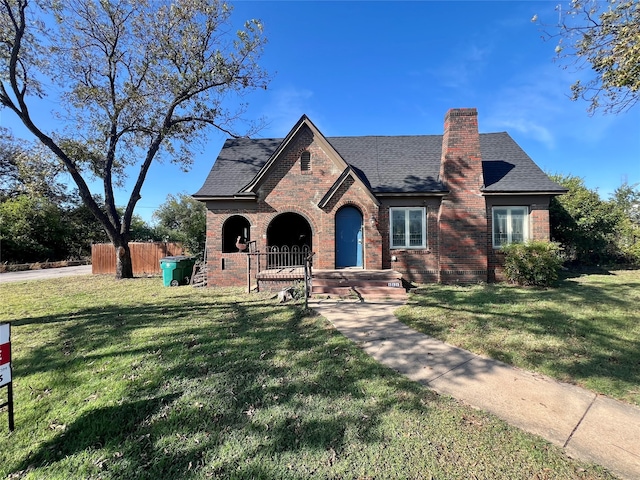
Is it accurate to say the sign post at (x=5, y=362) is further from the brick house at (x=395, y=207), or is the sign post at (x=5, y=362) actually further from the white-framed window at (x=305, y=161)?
the white-framed window at (x=305, y=161)

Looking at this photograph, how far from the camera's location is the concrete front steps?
8906 mm

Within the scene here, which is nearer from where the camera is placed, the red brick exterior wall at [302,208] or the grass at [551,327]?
the grass at [551,327]

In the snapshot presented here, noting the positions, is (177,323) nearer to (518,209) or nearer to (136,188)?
(136,188)

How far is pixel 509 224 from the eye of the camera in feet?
37.3

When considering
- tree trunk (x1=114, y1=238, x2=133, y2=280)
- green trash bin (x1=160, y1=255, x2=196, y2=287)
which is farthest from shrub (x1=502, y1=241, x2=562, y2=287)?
tree trunk (x1=114, y1=238, x2=133, y2=280)

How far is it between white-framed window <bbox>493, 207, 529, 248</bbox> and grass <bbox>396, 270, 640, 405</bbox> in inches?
96.8

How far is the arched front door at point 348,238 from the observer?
11.4m

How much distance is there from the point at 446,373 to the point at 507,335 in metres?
2.19

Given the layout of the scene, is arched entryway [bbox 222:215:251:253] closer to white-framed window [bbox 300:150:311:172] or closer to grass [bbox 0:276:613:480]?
white-framed window [bbox 300:150:311:172]

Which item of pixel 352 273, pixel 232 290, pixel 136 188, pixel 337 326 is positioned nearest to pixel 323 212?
pixel 352 273

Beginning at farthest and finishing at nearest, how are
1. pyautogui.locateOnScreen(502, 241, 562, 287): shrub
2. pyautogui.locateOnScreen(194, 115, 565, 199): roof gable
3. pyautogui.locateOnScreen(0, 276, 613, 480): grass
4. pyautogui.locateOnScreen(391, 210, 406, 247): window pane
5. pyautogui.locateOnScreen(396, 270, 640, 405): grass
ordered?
pyautogui.locateOnScreen(391, 210, 406, 247): window pane, pyautogui.locateOnScreen(194, 115, 565, 199): roof gable, pyautogui.locateOnScreen(502, 241, 562, 287): shrub, pyautogui.locateOnScreen(396, 270, 640, 405): grass, pyautogui.locateOnScreen(0, 276, 613, 480): grass

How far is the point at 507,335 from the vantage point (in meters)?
5.30

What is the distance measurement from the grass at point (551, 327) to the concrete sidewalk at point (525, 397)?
14.4 inches

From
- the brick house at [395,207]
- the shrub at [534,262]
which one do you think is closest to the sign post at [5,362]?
the brick house at [395,207]
